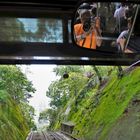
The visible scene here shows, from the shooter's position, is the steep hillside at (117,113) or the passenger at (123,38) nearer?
the passenger at (123,38)

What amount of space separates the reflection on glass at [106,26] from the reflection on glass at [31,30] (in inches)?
30.7

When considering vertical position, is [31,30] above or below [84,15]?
below

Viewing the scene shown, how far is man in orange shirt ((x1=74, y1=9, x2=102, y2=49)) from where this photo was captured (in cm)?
282

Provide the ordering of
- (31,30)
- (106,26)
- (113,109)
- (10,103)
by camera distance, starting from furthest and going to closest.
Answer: (10,103)
(113,109)
(31,30)
(106,26)

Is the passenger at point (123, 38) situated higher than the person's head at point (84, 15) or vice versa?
the person's head at point (84, 15)

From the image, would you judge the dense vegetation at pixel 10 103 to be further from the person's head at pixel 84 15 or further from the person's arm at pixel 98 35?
the person's head at pixel 84 15

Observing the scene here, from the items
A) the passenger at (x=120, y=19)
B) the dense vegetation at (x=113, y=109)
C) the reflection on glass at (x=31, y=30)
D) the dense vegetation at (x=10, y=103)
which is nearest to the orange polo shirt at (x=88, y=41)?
the passenger at (x=120, y=19)

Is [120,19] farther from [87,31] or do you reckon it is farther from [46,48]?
[46,48]

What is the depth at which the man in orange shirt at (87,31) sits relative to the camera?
111 inches

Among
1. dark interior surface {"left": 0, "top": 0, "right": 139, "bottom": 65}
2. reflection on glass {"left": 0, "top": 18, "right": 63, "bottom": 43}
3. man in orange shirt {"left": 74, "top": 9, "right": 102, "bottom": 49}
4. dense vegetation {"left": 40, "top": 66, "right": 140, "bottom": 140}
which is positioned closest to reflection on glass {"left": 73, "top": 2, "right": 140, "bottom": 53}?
man in orange shirt {"left": 74, "top": 9, "right": 102, "bottom": 49}

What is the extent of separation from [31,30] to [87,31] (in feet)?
3.04

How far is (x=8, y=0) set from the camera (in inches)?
138

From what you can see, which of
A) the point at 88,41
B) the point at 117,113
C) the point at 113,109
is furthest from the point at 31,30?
the point at 113,109

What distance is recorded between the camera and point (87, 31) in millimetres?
2891
